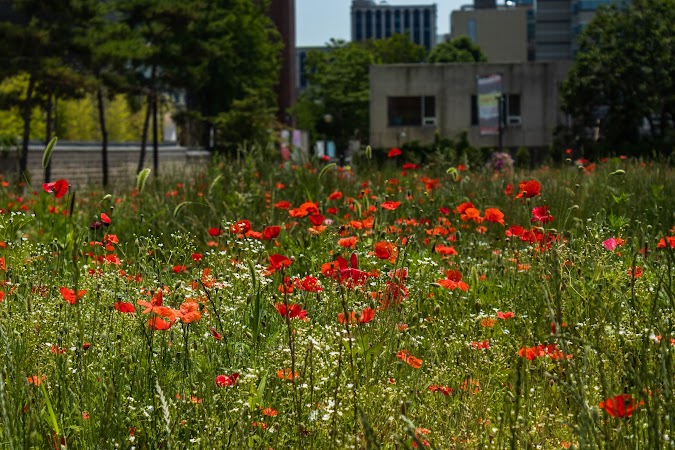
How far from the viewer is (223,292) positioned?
4641mm

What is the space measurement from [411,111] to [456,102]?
263 cm

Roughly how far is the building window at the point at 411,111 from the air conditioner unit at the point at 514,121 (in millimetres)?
4278

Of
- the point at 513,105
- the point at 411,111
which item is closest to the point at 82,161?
the point at 411,111

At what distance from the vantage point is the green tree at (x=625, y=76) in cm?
4431

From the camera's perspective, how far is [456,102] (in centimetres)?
5538

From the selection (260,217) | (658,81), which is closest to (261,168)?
(260,217)

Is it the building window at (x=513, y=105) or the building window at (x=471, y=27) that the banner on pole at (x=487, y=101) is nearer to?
the building window at (x=513, y=105)

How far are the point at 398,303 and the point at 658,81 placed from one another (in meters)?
44.1

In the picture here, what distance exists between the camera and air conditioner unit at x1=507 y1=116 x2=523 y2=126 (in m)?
55.1

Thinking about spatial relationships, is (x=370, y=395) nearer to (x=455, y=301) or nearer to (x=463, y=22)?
(x=455, y=301)

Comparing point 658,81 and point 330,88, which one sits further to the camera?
point 330,88

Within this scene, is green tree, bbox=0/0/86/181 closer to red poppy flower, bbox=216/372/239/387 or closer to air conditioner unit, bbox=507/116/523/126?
red poppy flower, bbox=216/372/239/387

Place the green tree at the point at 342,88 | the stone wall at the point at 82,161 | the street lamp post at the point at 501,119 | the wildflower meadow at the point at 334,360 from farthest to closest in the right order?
the green tree at the point at 342,88 → the street lamp post at the point at 501,119 → the stone wall at the point at 82,161 → the wildflower meadow at the point at 334,360

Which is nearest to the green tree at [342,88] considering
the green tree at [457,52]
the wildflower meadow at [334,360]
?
the green tree at [457,52]
